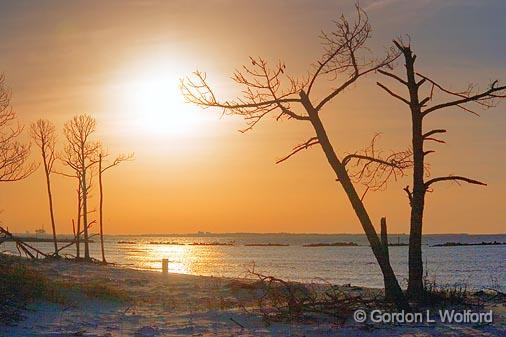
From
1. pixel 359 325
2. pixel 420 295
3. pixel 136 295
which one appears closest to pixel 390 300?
pixel 420 295

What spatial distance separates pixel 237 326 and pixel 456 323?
450 centimetres

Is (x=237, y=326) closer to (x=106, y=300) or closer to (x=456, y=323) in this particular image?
(x=456, y=323)

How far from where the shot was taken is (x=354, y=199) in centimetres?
1570

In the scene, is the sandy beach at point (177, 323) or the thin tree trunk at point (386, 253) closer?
the sandy beach at point (177, 323)

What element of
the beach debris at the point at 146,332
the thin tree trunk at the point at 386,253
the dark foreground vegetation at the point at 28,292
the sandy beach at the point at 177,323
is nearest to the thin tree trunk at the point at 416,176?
the thin tree trunk at the point at 386,253

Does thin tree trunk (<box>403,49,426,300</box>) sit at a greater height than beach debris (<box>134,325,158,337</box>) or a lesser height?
greater

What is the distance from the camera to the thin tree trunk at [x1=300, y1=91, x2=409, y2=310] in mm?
15312

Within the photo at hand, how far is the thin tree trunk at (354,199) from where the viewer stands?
15312mm

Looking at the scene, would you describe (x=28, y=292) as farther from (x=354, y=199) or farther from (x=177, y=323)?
(x=354, y=199)

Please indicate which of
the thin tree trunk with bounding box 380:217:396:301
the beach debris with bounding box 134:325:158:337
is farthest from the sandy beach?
the thin tree trunk with bounding box 380:217:396:301

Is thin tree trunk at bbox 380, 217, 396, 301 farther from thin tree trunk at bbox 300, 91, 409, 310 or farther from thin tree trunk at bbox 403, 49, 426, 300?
thin tree trunk at bbox 403, 49, 426, 300

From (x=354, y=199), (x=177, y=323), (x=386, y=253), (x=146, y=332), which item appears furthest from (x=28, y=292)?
(x=386, y=253)

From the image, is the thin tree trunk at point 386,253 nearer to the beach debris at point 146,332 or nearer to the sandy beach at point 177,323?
the sandy beach at point 177,323

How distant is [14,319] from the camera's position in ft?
44.2
